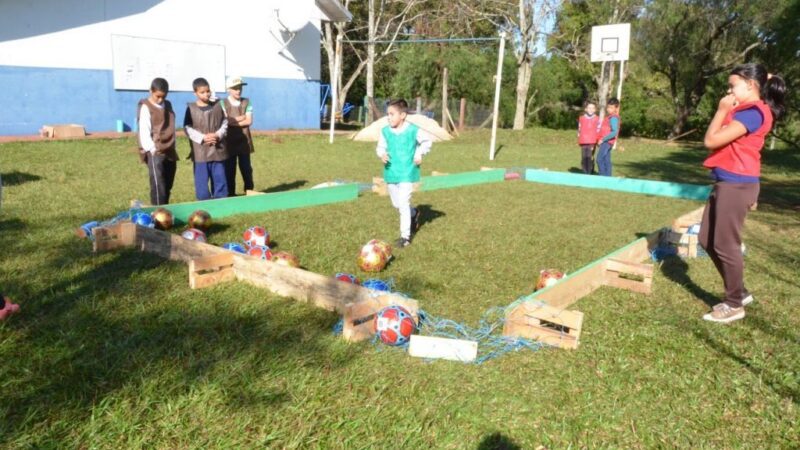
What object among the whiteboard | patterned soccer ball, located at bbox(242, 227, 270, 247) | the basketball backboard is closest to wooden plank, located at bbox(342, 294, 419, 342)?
patterned soccer ball, located at bbox(242, 227, 270, 247)

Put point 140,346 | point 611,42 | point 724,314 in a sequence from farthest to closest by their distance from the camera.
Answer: point 611,42 < point 724,314 < point 140,346

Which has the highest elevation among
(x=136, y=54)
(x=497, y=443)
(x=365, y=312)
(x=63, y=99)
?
(x=136, y=54)

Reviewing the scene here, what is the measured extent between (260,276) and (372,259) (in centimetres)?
109

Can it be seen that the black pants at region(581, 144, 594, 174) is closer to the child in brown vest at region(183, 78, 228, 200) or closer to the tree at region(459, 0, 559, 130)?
the child in brown vest at region(183, 78, 228, 200)

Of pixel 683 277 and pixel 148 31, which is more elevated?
pixel 148 31

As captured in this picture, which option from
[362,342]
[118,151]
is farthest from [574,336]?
[118,151]

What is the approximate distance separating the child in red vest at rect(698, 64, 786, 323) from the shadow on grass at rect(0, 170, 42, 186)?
985cm

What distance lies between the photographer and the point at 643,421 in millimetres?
3197

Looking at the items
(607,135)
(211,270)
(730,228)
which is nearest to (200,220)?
(211,270)

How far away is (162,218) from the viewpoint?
6723mm

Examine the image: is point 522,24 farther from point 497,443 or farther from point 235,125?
point 497,443

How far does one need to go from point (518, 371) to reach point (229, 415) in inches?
68.5

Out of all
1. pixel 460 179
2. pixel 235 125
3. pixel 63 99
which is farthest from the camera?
pixel 63 99

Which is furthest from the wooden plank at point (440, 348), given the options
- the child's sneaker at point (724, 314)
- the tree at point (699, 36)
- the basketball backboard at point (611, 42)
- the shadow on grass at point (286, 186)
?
the tree at point (699, 36)
